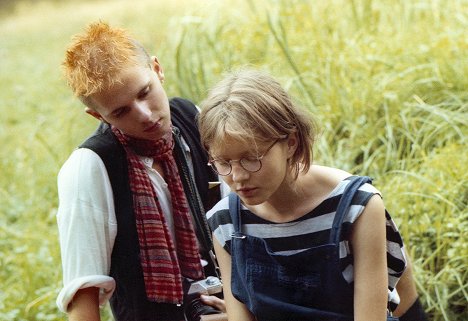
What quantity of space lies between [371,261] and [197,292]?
0.78 m

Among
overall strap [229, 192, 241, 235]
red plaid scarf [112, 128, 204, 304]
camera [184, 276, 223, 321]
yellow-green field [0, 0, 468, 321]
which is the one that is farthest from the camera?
yellow-green field [0, 0, 468, 321]

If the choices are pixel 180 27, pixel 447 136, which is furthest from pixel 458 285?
pixel 180 27

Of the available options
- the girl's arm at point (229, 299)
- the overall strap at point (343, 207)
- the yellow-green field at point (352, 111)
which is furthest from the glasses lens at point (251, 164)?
the yellow-green field at point (352, 111)

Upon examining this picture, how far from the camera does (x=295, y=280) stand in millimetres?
2273

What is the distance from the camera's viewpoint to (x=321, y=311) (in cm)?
226

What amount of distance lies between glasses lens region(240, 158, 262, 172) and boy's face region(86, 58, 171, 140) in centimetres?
47

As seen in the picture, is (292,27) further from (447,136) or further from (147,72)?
(147,72)

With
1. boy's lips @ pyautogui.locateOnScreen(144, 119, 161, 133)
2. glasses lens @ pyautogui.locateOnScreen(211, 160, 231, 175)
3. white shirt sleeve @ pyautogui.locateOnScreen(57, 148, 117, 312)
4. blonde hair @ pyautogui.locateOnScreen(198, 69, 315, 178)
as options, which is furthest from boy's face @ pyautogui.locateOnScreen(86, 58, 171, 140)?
glasses lens @ pyautogui.locateOnScreen(211, 160, 231, 175)

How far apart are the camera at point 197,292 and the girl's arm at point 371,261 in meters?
0.65

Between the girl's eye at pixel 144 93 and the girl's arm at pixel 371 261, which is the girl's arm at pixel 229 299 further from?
the girl's eye at pixel 144 93

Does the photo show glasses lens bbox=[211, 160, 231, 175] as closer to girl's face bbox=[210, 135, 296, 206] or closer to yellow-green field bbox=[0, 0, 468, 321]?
girl's face bbox=[210, 135, 296, 206]

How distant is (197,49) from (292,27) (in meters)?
0.58

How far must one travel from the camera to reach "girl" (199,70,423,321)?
215 cm

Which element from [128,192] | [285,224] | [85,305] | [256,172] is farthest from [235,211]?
[85,305]
